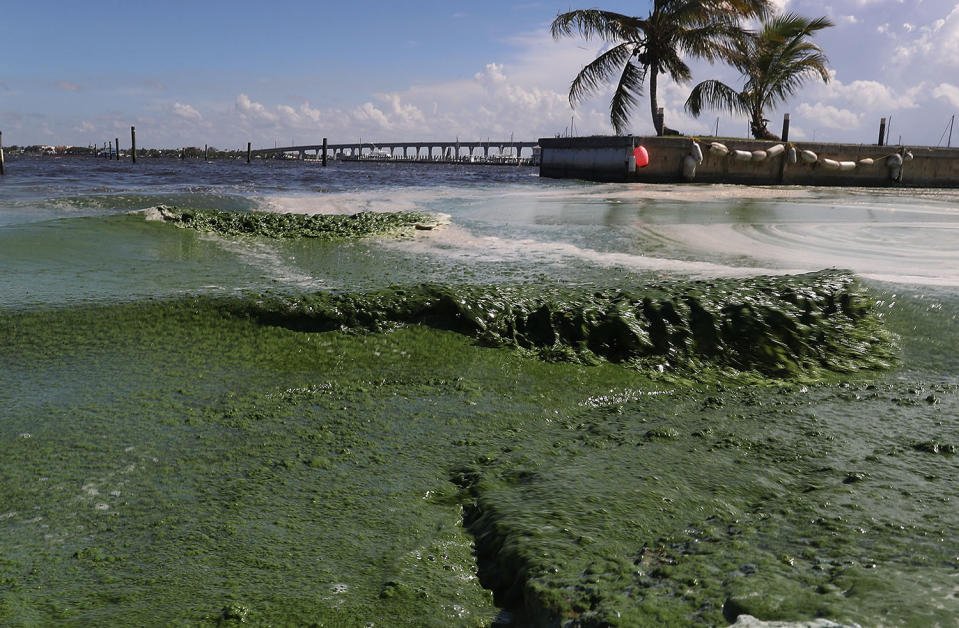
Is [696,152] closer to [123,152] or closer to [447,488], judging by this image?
[447,488]

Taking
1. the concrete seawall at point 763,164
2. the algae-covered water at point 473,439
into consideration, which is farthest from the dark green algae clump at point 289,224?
Result: the concrete seawall at point 763,164

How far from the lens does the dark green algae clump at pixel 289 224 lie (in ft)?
26.3

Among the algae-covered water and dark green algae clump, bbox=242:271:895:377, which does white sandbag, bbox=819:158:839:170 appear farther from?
dark green algae clump, bbox=242:271:895:377

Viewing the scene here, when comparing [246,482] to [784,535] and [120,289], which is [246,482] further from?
[120,289]

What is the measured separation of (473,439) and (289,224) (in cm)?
593

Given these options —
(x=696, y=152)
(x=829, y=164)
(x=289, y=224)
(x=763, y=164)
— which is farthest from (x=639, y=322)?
(x=829, y=164)

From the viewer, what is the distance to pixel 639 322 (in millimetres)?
4586

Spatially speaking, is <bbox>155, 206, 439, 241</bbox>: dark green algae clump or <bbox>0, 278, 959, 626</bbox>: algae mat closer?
<bbox>0, 278, 959, 626</bbox>: algae mat

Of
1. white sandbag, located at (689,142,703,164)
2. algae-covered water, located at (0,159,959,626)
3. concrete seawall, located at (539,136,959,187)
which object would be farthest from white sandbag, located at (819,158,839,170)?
algae-covered water, located at (0,159,959,626)

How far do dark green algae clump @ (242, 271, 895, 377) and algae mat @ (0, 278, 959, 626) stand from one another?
9.9 inches

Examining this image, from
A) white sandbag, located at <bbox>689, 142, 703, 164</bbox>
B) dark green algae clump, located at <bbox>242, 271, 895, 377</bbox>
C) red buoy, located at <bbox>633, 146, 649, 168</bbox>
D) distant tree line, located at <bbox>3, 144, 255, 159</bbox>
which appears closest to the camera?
dark green algae clump, located at <bbox>242, 271, 895, 377</bbox>

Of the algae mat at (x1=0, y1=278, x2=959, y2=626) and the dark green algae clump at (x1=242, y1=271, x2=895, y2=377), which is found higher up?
the dark green algae clump at (x1=242, y1=271, x2=895, y2=377)

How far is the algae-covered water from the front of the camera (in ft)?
6.33

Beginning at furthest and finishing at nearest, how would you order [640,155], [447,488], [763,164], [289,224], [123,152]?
[123,152] → [763,164] → [640,155] → [289,224] → [447,488]
